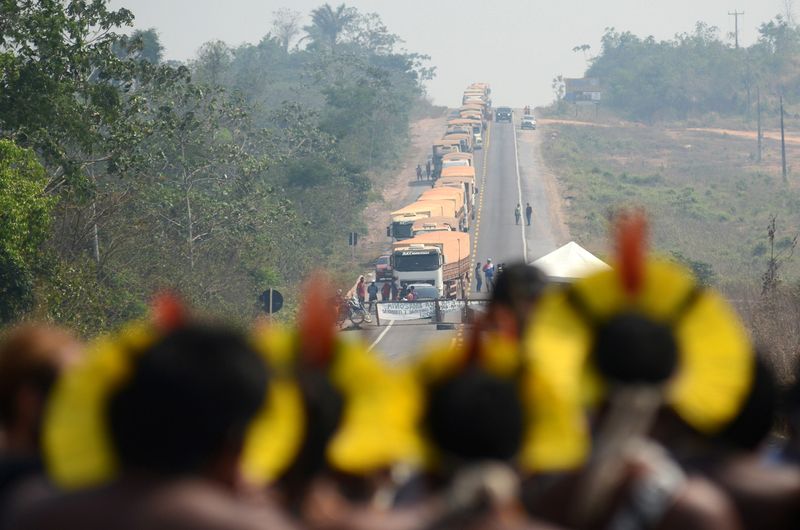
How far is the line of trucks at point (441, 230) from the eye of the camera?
44.7 metres

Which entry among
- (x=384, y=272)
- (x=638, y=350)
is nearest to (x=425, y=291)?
(x=384, y=272)

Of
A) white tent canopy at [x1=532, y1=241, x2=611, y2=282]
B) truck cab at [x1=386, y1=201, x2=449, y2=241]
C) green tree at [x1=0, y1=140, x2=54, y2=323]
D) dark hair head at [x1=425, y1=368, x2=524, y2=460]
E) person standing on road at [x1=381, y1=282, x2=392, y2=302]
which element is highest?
dark hair head at [x1=425, y1=368, x2=524, y2=460]

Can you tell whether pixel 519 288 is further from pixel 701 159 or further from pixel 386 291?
pixel 701 159

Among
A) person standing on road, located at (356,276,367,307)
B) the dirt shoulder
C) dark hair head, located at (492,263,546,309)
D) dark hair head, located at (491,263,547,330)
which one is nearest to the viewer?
dark hair head, located at (491,263,547,330)

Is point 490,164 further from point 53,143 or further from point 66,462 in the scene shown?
point 66,462

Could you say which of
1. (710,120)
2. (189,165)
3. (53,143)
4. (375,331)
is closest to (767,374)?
(53,143)

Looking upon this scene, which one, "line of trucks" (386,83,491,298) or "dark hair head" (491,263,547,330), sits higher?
"dark hair head" (491,263,547,330)

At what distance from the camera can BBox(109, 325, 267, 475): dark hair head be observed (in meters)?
3.11

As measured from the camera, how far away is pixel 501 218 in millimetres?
77062

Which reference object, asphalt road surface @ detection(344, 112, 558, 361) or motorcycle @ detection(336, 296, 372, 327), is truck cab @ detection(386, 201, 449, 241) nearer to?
asphalt road surface @ detection(344, 112, 558, 361)

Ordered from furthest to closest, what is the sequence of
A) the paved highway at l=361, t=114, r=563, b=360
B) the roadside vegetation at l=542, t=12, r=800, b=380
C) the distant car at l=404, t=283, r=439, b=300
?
1. the roadside vegetation at l=542, t=12, r=800, b=380
2. the distant car at l=404, t=283, r=439, b=300
3. the paved highway at l=361, t=114, r=563, b=360

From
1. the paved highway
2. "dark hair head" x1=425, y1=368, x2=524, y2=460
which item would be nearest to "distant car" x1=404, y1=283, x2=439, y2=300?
the paved highway

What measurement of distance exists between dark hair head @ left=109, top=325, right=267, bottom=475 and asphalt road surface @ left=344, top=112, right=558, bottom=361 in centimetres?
3059

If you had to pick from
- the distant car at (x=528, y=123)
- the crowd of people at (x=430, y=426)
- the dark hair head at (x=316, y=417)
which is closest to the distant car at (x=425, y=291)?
the crowd of people at (x=430, y=426)
